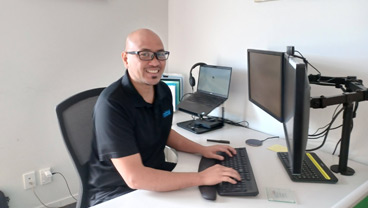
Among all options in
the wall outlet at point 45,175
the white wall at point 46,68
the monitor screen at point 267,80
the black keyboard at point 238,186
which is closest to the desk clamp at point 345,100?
the monitor screen at point 267,80

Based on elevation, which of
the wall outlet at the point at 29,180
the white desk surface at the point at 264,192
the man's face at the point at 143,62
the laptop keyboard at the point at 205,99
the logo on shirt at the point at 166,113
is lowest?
the wall outlet at the point at 29,180

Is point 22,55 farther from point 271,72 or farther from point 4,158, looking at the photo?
point 271,72

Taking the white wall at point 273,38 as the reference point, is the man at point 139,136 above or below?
below

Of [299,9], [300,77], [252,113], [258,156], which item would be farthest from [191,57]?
[300,77]

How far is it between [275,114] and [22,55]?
1.65 m

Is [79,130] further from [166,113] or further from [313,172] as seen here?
[313,172]

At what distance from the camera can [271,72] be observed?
1403 millimetres

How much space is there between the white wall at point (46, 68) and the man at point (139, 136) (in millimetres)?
898

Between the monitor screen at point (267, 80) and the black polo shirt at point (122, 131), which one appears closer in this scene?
the black polo shirt at point (122, 131)

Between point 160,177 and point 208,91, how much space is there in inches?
41.1

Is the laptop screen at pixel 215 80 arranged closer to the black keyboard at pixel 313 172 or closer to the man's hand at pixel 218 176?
the black keyboard at pixel 313 172

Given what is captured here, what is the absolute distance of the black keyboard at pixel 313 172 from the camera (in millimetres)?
1135

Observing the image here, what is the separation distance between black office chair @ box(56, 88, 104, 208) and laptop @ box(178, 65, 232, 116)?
0.73m

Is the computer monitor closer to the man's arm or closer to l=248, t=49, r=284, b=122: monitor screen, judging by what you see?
l=248, t=49, r=284, b=122: monitor screen
